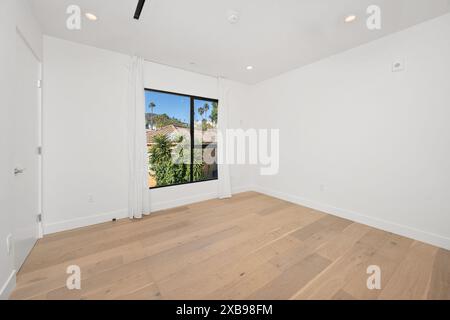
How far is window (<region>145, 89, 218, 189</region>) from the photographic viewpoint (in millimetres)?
3428

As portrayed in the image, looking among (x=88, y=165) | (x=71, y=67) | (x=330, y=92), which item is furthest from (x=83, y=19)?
(x=330, y=92)

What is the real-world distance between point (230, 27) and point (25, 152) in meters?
2.80

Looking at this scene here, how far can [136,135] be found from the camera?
2.97m

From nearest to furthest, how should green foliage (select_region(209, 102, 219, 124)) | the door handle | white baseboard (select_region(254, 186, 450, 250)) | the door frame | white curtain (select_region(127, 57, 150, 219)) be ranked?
1. the door handle
2. white baseboard (select_region(254, 186, 450, 250))
3. the door frame
4. white curtain (select_region(127, 57, 150, 219))
5. green foliage (select_region(209, 102, 219, 124))

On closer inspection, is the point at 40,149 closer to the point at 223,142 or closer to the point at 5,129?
the point at 5,129

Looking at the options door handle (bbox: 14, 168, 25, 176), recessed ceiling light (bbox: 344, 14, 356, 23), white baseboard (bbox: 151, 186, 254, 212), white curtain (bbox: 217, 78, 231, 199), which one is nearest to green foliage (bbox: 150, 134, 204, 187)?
white baseboard (bbox: 151, 186, 254, 212)

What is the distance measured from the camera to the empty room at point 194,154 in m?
1.58

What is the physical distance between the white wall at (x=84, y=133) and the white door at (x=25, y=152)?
Answer: 17 cm

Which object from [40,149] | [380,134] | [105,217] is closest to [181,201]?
[105,217]

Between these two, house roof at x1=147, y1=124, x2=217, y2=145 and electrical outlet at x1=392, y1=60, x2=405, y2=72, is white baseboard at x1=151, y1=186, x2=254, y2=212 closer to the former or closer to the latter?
house roof at x1=147, y1=124, x2=217, y2=145

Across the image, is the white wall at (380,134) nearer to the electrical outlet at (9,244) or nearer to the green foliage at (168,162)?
the green foliage at (168,162)

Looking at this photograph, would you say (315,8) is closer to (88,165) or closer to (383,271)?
(383,271)

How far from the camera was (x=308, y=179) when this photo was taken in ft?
11.4

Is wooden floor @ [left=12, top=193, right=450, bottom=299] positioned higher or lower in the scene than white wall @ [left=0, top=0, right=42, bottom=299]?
lower
